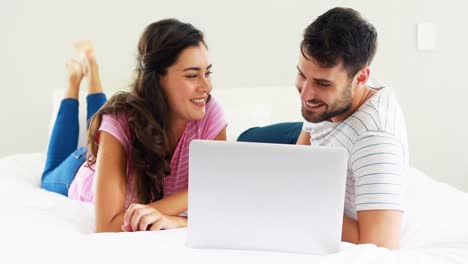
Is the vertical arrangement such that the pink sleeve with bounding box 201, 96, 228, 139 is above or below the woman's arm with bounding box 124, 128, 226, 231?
above

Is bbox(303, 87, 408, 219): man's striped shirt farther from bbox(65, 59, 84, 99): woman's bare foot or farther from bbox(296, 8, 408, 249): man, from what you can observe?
bbox(65, 59, 84, 99): woman's bare foot

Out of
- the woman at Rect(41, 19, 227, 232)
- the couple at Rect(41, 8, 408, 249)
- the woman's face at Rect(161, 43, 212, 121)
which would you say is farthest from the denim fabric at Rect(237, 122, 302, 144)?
the woman's face at Rect(161, 43, 212, 121)

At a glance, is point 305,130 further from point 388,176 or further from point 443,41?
point 443,41

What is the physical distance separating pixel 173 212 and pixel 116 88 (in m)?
1.27

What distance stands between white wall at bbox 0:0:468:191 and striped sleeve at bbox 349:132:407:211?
1.51 meters

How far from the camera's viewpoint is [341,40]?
4.79ft

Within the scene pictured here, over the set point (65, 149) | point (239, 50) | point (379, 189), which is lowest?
point (65, 149)

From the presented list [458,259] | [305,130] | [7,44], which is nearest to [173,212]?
[305,130]

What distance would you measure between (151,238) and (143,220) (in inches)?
7.5

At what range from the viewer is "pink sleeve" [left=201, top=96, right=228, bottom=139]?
77.2 inches

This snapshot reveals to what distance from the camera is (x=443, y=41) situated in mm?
2926

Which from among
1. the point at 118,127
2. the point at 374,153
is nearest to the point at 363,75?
the point at 374,153

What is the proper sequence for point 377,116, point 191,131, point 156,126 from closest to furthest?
point 377,116 → point 156,126 → point 191,131

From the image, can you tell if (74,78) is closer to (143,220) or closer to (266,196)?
(143,220)
